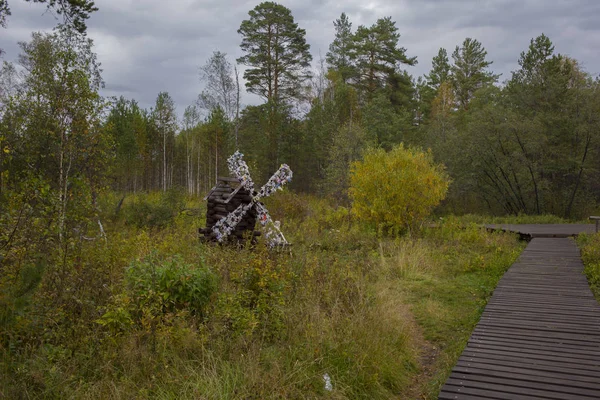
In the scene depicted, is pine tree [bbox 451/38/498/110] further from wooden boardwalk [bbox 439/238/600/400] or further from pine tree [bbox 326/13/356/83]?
wooden boardwalk [bbox 439/238/600/400]

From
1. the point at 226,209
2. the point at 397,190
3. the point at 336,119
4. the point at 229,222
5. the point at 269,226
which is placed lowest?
the point at 269,226

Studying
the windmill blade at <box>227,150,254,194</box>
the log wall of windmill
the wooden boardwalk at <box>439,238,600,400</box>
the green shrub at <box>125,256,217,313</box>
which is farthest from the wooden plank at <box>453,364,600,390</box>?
the windmill blade at <box>227,150,254,194</box>

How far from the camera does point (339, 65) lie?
1444 inches

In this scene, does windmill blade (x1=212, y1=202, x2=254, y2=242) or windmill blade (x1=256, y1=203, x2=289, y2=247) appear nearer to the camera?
windmill blade (x1=212, y1=202, x2=254, y2=242)

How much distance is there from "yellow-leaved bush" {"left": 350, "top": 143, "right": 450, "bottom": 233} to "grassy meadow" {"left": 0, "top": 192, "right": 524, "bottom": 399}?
614 cm

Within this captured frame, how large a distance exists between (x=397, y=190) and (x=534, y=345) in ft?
29.3

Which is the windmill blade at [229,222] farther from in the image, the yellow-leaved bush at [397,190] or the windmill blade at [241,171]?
the yellow-leaved bush at [397,190]

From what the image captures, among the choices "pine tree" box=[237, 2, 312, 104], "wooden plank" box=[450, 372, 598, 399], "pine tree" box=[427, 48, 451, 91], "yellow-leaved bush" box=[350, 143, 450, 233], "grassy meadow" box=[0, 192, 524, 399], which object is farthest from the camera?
"pine tree" box=[427, 48, 451, 91]

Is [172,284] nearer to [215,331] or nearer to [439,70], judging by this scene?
[215,331]

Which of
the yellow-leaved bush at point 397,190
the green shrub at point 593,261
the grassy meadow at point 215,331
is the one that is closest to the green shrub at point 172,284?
the grassy meadow at point 215,331

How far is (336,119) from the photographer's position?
29219 mm

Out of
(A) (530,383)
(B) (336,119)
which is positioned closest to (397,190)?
(A) (530,383)

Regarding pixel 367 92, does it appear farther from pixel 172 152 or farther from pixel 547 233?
pixel 547 233

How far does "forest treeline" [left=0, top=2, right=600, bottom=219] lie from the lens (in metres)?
11.8
